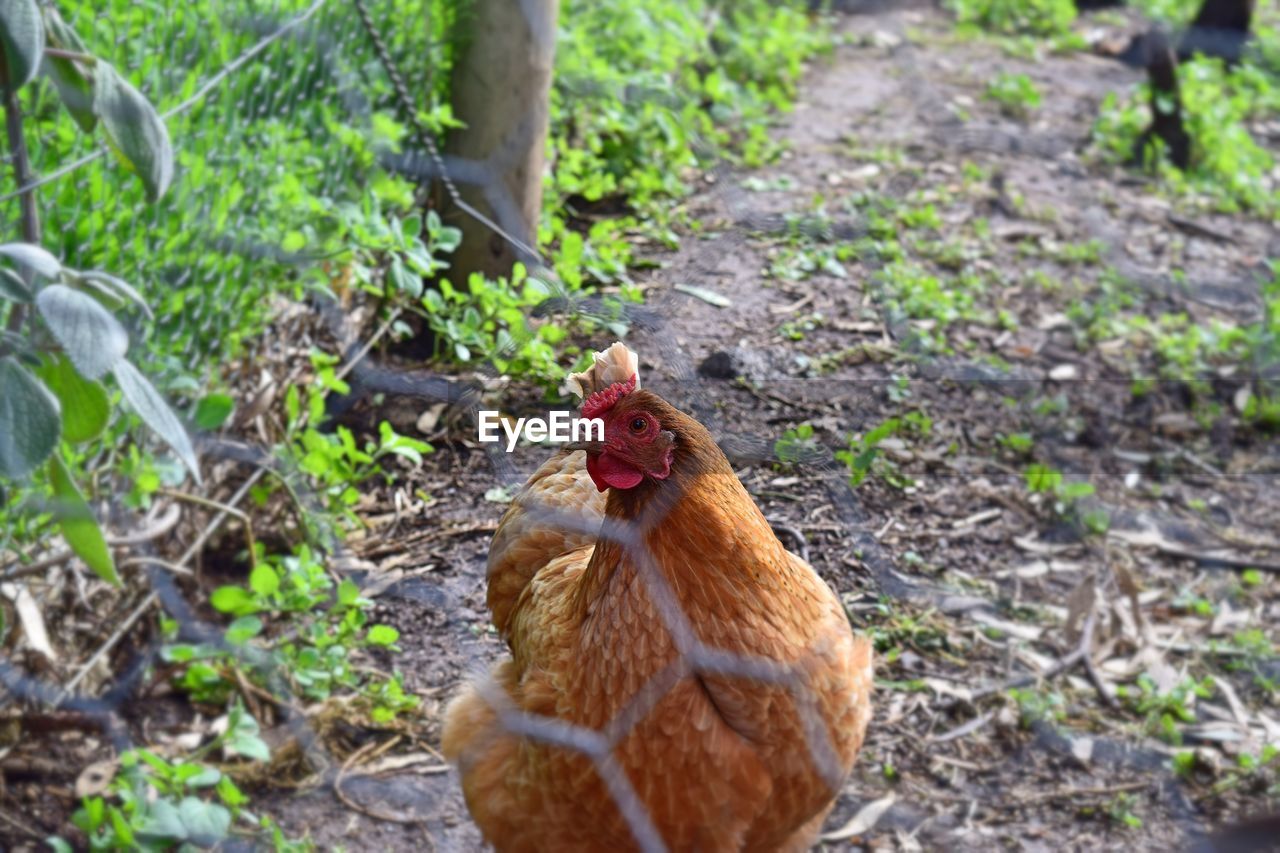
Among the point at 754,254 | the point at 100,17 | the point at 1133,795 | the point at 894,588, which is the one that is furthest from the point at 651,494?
the point at 100,17

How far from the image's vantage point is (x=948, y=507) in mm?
1730

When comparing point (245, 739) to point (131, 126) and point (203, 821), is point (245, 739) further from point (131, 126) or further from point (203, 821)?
point (131, 126)

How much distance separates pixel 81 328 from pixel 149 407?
124mm

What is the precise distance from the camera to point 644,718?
1.06 m

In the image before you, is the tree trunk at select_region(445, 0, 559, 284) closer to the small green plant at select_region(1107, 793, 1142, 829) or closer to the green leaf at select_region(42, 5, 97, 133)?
the green leaf at select_region(42, 5, 97, 133)

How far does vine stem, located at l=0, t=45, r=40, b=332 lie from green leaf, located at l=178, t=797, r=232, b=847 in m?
0.58

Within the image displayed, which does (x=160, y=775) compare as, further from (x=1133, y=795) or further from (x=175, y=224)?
(x=1133, y=795)

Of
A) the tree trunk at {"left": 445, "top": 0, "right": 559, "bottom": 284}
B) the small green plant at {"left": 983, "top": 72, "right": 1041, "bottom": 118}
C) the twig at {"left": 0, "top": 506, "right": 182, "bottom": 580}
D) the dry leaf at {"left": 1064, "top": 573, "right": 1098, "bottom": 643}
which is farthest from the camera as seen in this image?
the small green plant at {"left": 983, "top": 72, "right": 1041, "bottom": 118}

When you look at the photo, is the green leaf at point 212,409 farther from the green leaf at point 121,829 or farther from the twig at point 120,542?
the green leaf at point 121,829

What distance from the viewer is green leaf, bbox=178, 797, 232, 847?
1.32 metres

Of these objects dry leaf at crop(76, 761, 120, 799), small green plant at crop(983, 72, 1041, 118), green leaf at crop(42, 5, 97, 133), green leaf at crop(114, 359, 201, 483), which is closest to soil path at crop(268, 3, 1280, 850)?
dry leaf at crop(76, 761, 120, 799)

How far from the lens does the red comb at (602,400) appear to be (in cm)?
98

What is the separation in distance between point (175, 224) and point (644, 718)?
106 cm

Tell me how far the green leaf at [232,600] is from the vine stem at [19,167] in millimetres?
443
